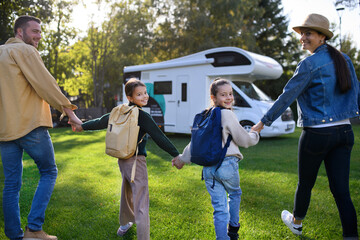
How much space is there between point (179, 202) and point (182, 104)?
23.6 feet

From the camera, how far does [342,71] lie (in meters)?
2.60

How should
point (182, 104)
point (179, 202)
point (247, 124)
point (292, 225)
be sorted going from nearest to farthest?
point (292, 225)
point (179, 202)
point (247, 124)
point (182, 104)

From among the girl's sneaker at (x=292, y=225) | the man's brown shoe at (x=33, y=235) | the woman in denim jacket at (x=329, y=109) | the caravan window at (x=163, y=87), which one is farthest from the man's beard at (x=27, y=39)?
the caravan window at (x=163, y=87)

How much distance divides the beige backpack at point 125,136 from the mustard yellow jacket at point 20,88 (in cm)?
65

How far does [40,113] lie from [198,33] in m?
23.1

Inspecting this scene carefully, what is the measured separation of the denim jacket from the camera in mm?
2629

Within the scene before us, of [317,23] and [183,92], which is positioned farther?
[183,92]

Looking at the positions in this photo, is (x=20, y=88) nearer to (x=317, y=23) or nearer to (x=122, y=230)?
(x=122, y=230)

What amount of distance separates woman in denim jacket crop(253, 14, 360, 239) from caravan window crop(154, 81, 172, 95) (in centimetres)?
890

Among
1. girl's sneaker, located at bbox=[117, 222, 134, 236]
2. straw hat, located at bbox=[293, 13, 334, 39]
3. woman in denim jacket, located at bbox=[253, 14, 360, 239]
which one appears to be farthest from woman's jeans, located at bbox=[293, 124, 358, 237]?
girl's sneaker, located at bbox=[117, 222, 134, 236]

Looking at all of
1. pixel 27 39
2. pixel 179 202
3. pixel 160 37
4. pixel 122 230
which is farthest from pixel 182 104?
pixel 160 37

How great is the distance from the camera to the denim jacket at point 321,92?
263 cm

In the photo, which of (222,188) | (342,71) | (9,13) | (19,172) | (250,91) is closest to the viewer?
(342,71)

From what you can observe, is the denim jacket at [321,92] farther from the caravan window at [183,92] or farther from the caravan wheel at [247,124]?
the caravan window at [183,92]
